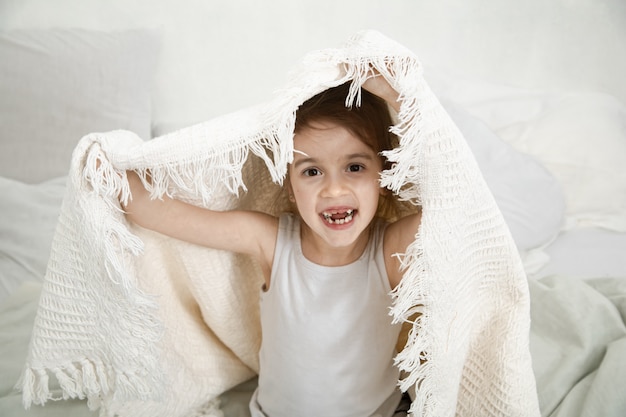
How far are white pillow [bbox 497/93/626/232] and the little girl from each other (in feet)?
2.61

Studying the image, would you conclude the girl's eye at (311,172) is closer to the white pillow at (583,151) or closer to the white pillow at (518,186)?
the white pillow at (518,186)

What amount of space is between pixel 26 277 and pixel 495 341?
38.6 inches

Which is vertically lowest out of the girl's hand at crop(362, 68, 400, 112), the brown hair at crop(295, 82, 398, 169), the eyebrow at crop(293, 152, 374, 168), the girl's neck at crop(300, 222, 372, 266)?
the girl's neck at crop(300, 222, 372, 266)

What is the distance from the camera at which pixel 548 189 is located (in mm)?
1422

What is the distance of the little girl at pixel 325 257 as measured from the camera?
826mm

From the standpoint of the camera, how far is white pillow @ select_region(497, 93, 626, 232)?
1.49m

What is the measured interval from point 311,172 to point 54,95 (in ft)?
2.93

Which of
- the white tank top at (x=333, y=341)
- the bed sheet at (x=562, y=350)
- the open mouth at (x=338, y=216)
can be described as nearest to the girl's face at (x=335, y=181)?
the open mouth at (x=338, y=216)

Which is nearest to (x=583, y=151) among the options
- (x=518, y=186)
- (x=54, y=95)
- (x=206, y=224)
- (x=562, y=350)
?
(x=518, y=186)

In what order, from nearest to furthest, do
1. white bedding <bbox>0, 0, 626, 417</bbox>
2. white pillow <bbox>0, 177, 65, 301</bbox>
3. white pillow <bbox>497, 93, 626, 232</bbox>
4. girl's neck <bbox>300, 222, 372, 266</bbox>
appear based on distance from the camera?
girl's neck <bbox>300, 222, 372, 266</bbox> < white pillow <bbox>0, 177, 65, 301</bbox> < white bedding <bbox>0, 0, 626, 417</bbox> < white pillow <bbox>497, 93, 626, 232</bbox>

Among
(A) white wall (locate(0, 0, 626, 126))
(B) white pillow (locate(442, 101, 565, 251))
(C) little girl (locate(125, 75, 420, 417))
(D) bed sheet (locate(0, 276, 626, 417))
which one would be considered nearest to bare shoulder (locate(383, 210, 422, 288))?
(C) little girl (locate(125, 75, 420, 417))

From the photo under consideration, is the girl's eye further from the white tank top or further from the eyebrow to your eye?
the white tank top

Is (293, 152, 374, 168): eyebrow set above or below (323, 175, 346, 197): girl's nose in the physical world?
above

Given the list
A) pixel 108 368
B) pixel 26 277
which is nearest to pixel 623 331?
pixel 108 368
